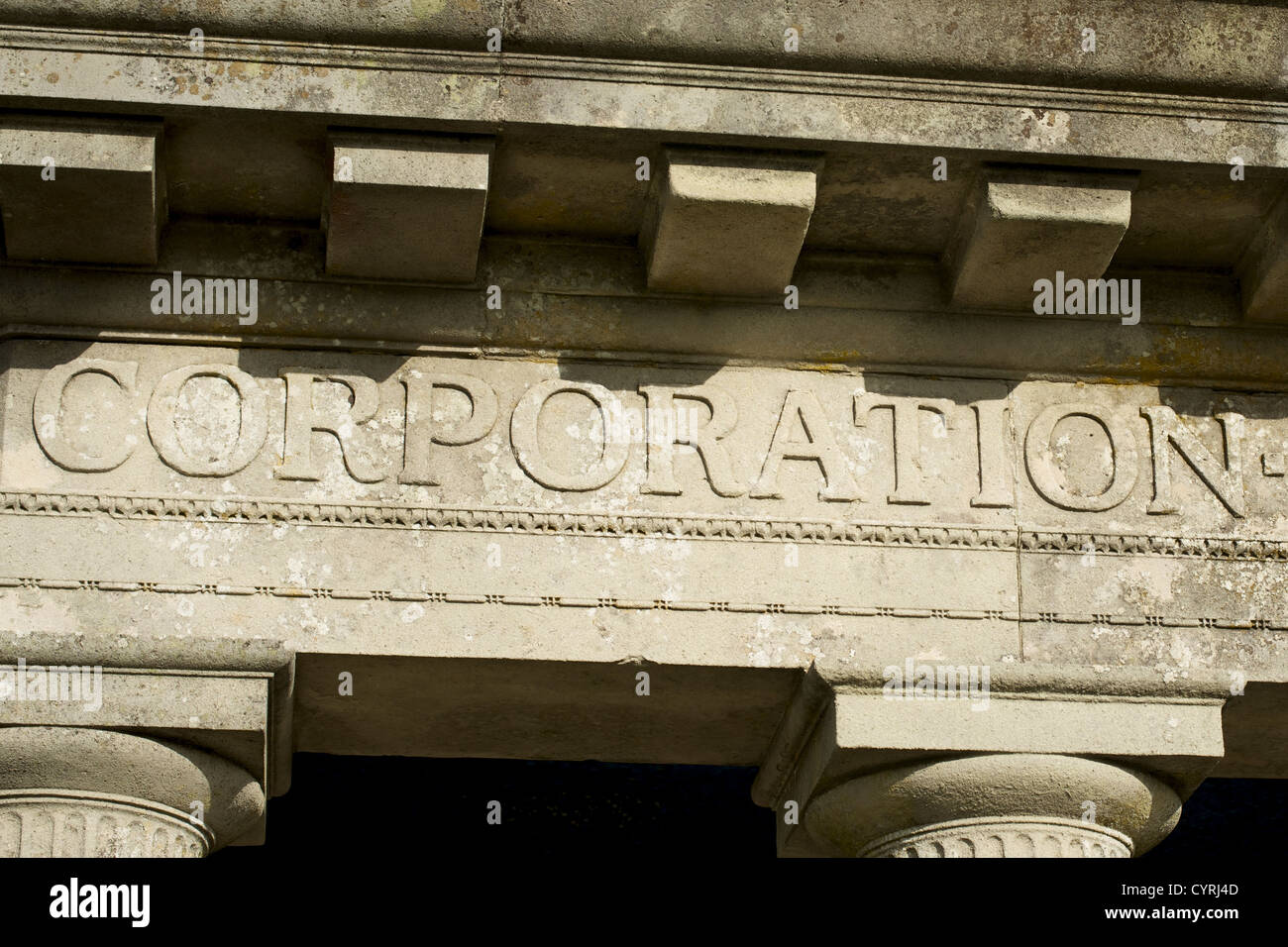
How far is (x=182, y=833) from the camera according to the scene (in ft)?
20.2

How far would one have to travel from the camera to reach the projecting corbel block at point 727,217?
626 cm

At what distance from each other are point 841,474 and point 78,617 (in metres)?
2.33

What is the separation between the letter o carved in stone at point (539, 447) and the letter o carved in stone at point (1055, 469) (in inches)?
50.8

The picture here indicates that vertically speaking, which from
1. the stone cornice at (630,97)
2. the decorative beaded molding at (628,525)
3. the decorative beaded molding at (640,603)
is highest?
the stone cornice at (630,97)

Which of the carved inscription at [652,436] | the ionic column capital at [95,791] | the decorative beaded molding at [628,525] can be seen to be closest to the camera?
the ionic column capital at [95,791]

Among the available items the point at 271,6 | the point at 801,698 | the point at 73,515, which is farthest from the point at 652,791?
the point at 271,6

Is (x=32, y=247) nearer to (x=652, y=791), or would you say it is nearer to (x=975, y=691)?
(x=975, y=691)

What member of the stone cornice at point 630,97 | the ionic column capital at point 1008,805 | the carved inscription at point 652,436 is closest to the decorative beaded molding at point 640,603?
the carved inscription at point 652,436

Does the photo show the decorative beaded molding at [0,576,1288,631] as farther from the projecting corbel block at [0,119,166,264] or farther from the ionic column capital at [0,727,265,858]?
the projecting corbel block at [0,119,166,264]

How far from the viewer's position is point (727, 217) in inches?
249

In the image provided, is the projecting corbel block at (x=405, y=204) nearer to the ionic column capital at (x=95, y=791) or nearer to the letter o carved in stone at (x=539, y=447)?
the letter o carved in stone at (x=539, y=447)

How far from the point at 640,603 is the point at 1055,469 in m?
1.41

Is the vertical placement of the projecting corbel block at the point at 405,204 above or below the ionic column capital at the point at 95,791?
above

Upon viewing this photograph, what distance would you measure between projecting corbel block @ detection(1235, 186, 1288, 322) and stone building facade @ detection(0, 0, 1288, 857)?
0.02 metres
